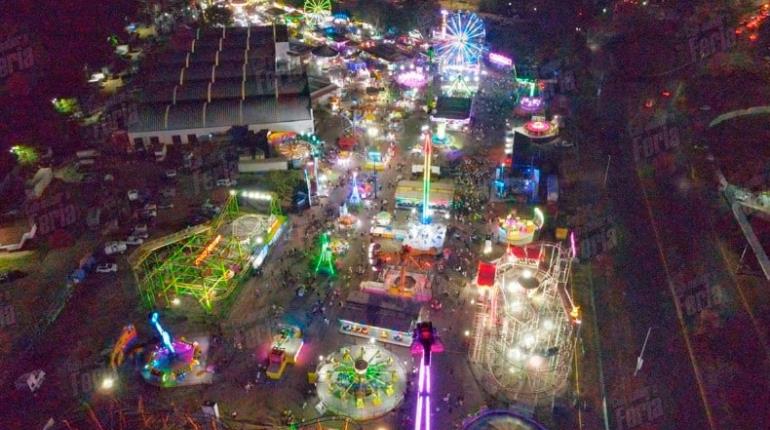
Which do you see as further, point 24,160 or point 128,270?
point 24,160

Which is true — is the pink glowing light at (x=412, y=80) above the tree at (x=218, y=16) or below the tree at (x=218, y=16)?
below

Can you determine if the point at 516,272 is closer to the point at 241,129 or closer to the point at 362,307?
the point at 362,307

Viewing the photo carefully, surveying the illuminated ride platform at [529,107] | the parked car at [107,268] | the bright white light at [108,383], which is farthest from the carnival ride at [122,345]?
the illuminated ride platform at [529,107]

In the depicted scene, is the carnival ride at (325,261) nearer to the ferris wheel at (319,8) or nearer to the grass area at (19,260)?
the grass area at (19,260)

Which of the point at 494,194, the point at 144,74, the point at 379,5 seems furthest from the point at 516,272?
the point at 379,5

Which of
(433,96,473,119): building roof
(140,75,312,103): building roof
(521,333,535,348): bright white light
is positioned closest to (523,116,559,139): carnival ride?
(433,96,473,119): building roof

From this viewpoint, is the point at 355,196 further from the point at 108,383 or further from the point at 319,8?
the point at 319,8

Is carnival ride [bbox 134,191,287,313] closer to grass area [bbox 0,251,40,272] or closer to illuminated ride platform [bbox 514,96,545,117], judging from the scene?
grass area [bbox 0,251,40,272]
